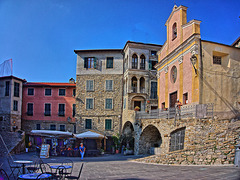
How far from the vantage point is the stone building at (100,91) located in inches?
1254

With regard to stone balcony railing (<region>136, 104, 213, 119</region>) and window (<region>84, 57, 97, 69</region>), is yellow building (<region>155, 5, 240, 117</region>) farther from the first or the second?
window (<region>84, 57, 97, 69</region>)

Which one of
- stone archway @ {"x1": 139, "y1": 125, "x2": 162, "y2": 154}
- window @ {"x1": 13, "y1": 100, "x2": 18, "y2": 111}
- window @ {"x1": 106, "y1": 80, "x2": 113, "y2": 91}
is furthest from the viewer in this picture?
window @ {"x1": 106, "y1": 80, "x2": 113, "y2": 91}

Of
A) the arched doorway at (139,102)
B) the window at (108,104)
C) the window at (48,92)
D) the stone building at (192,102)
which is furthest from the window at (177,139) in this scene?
the window at (48,92)

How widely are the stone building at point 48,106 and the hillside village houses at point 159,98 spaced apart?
14cm

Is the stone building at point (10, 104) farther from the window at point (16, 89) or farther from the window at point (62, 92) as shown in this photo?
the window at point (62, 92)

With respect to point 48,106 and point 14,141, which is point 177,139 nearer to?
point 14,141

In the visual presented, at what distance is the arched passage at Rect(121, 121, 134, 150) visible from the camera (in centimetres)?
2653

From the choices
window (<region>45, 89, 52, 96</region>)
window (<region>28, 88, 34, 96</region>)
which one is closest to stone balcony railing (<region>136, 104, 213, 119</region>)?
window (<region>45, 89, 52, 96</region>)

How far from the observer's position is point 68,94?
113ft

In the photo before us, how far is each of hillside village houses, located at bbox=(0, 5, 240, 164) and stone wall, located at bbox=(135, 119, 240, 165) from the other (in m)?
0.05

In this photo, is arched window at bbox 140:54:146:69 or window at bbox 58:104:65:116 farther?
window at bbox 58:104:65:116

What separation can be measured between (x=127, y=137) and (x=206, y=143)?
Answer: 14914 mm

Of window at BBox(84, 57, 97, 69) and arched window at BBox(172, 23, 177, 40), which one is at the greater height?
arched window at BBox(172, 23, 177, 40)

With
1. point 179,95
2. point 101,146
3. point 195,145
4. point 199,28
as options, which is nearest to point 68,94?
point 101,146
